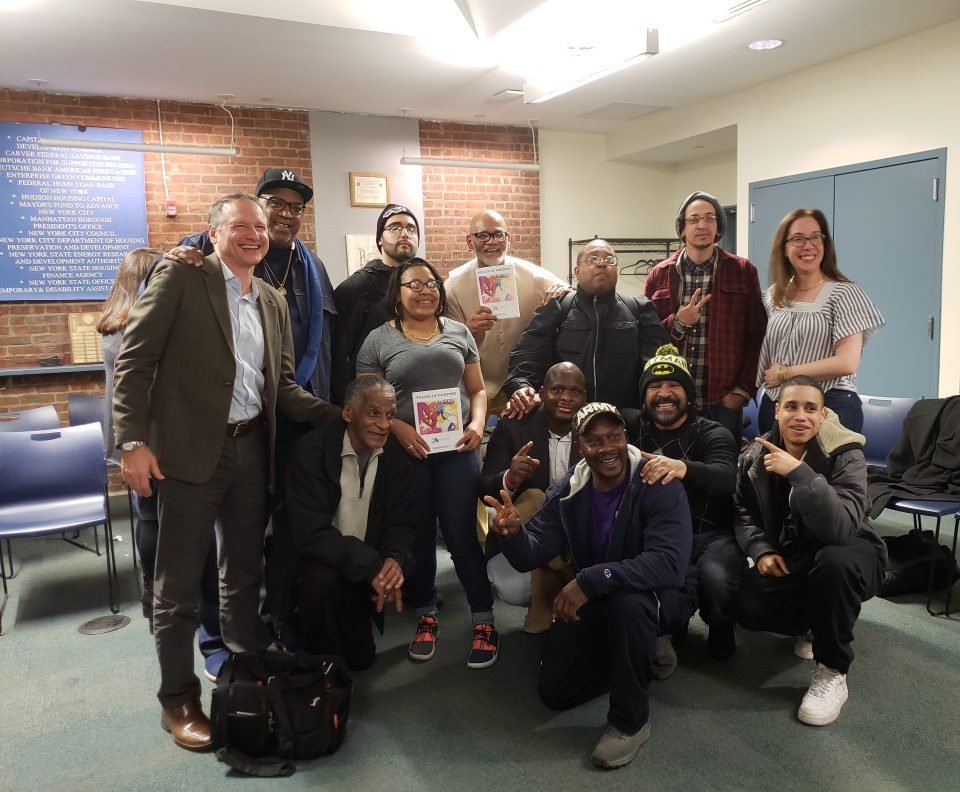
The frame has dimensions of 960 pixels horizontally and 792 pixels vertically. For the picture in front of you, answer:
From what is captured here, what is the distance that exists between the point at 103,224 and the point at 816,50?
19.1ft

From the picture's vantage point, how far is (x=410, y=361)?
283 centimetres

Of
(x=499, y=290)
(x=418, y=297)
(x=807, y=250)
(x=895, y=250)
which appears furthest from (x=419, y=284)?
(x=895, y=250)

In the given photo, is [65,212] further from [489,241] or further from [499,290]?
[499,290]

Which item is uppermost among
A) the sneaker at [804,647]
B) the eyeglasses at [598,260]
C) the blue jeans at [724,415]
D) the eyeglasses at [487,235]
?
the eyeglasses at [487,235]

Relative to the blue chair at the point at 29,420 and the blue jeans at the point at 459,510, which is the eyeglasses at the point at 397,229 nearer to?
the blue jeans at the point at 459,510

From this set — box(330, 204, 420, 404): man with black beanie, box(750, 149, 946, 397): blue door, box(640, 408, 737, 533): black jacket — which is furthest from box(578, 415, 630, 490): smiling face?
box(750, 149, 946, 397): blue door

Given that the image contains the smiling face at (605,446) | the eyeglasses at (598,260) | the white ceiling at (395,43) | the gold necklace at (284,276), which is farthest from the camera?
the white ceiling at (395,43)

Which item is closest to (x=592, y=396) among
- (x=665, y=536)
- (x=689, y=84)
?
(x=665, y=536)

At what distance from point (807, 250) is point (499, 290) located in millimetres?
1313

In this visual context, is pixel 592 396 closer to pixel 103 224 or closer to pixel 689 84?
pixel 689 84

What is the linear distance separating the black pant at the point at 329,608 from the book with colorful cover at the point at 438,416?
23.6 inches

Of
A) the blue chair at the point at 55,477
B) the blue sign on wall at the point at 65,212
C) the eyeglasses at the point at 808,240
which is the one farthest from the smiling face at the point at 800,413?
the blue sign on wall at the point at 65,212

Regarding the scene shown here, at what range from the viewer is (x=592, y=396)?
3.08 metres

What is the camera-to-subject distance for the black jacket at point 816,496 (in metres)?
2.45
